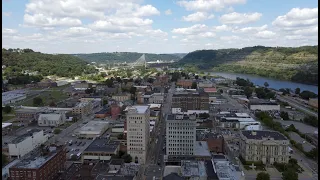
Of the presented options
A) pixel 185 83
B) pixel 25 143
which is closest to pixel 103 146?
pixel 25 143

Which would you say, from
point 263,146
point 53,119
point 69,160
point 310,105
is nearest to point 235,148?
point 263,146

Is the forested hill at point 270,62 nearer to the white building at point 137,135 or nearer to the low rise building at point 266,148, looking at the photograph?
the low rise building at point 266,148

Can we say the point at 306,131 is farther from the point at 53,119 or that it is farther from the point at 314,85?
the point at 314,85

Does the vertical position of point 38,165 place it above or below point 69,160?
above

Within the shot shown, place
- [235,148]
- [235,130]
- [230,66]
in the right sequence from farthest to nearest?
[230,66] → [235,130] → [235,148]

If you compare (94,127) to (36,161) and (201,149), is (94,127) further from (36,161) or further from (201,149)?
(201,149)
